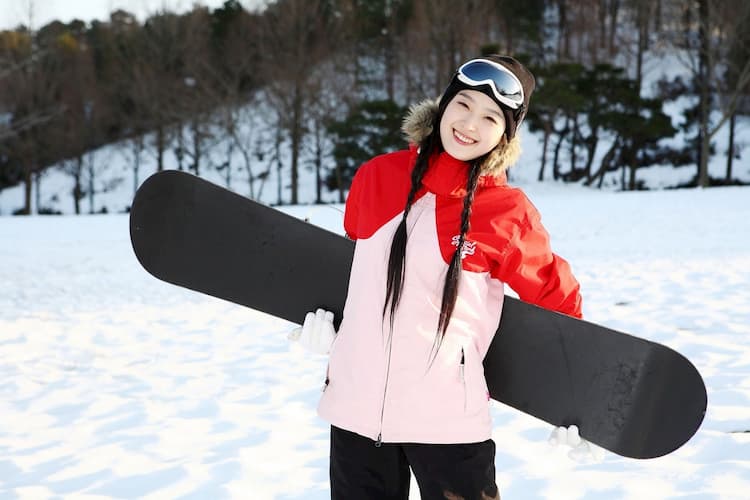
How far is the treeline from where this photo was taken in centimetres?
1948

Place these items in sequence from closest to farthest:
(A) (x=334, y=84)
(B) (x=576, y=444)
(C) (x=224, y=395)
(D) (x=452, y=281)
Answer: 1. (D) (x=452, y=281)
2. (B) (x=576, y=444)
3. (C) (x=224, y=395)
4. (A) (x=334, y=84)

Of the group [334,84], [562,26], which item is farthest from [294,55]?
[562,26]

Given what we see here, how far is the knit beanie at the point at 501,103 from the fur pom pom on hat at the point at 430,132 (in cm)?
2

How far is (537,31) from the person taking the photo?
25.8 m

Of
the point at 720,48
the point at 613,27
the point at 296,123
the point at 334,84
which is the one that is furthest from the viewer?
the point at 613,27

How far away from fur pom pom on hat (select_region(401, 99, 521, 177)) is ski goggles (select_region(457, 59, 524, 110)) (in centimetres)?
8

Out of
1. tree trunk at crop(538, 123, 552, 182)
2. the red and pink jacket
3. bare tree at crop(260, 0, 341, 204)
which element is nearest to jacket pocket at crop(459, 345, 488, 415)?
the red and pink jacket

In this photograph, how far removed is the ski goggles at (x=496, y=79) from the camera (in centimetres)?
148

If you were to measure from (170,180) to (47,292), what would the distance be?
17.3ft

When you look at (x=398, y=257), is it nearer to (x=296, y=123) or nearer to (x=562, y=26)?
(x=296, y=123)

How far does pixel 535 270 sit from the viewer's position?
1.45 m

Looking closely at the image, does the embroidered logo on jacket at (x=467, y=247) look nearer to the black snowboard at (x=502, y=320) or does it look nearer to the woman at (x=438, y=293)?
the woman at (x=438, y=293)

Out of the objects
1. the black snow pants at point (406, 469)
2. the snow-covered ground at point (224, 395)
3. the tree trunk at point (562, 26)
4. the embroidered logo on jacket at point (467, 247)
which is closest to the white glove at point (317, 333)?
the black snow pants at point (406, 469)

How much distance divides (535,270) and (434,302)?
227mm
